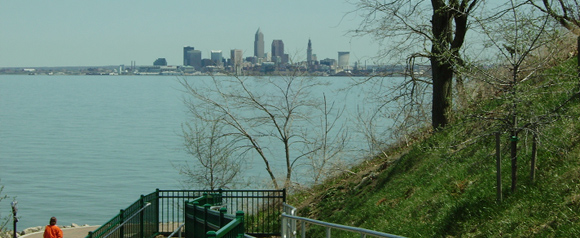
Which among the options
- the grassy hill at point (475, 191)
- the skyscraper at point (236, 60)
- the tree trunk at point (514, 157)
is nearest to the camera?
the grassy hill at point (475, 191)

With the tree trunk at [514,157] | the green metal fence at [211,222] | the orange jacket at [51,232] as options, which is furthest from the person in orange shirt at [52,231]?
the tree trunk at [514,157]

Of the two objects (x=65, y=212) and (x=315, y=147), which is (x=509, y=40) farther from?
(x=65, y=212)

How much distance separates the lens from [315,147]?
1174 inches

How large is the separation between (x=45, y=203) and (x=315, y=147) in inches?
847

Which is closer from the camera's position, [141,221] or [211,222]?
→ [211,222]

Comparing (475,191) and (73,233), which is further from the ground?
(475,191)

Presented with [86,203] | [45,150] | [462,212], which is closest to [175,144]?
[45,150]

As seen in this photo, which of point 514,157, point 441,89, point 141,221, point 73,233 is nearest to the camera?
point 514,157

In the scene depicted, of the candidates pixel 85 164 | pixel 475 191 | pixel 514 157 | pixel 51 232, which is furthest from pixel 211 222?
pixel 85 164

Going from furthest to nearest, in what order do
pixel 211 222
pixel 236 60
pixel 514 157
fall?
pixel 236 60
pixel 211 222
pixel 514 157

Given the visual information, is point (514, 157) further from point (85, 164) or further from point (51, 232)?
point (85, 164)

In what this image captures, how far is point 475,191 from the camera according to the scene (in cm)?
1180

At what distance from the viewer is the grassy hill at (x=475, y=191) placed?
9562 millimetres

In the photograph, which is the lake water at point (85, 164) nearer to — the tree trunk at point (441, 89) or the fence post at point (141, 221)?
the tree trunk at point (441, 89)
